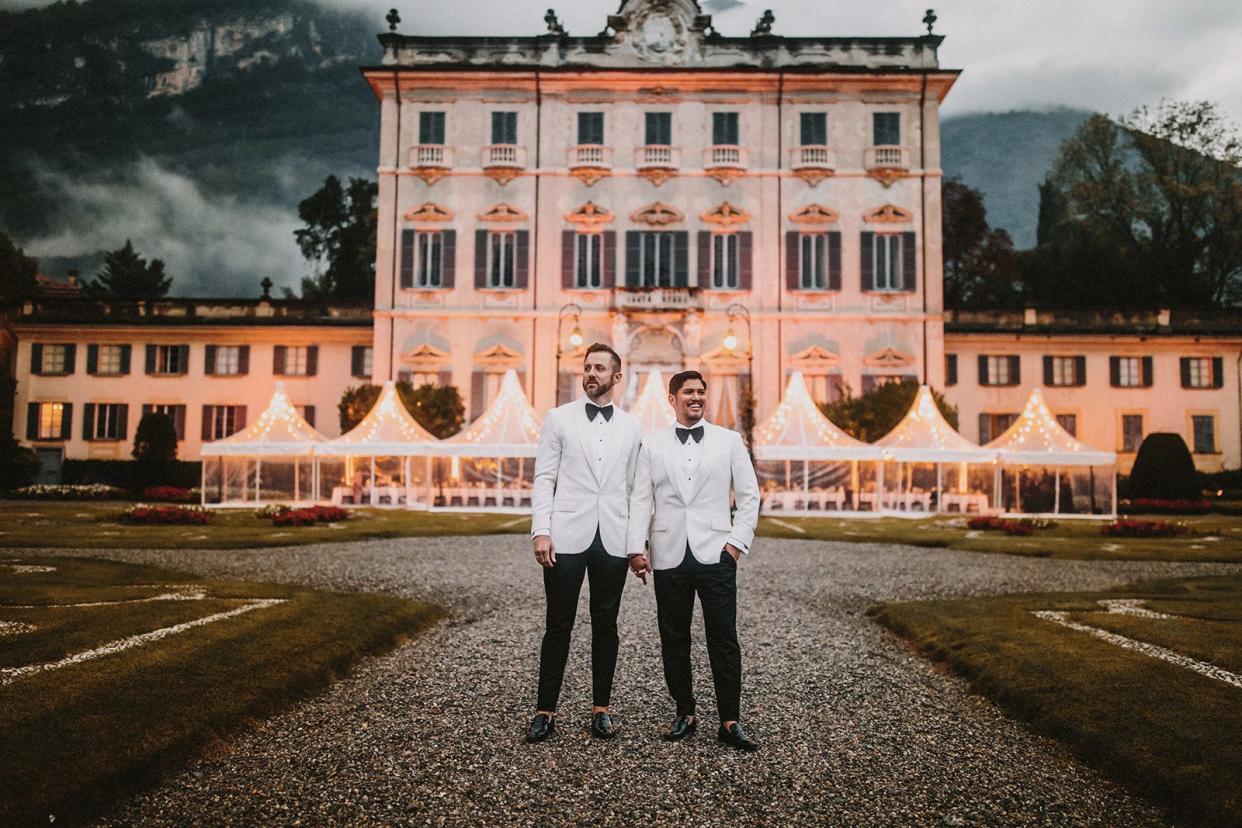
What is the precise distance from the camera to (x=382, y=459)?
83.8 feet

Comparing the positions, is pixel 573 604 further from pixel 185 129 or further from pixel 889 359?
pixel 185 129

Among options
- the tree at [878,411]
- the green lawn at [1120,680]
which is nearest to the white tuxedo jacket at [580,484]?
the green lawn at [1120,680]

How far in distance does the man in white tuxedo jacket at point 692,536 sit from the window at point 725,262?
29565 millimetres

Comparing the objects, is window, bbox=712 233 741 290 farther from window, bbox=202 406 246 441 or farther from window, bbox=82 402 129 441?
window, bbox=82 402 129 441

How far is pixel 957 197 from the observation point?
155ft

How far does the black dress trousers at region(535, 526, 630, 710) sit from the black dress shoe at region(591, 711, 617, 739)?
24 centimetres

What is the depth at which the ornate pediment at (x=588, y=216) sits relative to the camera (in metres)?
34.4

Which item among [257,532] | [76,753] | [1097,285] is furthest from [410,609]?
[1097,285]

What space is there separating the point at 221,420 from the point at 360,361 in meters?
5.62

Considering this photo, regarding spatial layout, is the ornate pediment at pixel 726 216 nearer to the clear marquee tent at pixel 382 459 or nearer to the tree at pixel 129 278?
the clear marquee tent at pixel 382 459

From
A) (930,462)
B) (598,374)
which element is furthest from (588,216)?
(598,374)

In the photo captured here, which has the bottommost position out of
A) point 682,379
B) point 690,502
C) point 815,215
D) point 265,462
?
point 690,502

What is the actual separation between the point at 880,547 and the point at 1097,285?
34.3 m

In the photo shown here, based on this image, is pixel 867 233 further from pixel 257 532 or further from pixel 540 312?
pixel 257 532
